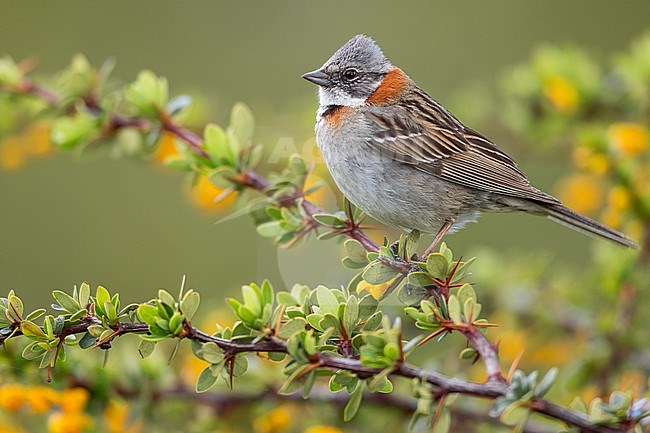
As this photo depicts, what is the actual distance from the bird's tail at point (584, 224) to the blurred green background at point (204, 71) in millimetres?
2879

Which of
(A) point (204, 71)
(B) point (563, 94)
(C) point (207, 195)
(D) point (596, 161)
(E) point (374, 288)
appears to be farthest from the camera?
(A) point (204, 71)

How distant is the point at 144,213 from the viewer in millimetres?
7941

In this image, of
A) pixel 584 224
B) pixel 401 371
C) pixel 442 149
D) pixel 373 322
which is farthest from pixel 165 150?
pixel 401 371

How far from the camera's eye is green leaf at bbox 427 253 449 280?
86.0 inches

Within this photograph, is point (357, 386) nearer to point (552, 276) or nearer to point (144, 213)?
point (552, 276)

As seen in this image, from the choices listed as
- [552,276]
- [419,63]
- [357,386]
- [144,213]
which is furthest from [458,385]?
[419,63]

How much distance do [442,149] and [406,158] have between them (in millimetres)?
208

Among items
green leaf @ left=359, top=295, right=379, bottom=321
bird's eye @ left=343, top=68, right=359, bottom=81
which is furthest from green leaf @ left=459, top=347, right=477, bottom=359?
bird's eye @ left=343, top=68, right=359, bottom=81

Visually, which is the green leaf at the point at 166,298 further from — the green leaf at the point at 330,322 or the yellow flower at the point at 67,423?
the yellow flower at the point at 67,423

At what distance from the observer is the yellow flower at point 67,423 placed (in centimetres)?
263

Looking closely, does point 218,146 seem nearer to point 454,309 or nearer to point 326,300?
point 326,300

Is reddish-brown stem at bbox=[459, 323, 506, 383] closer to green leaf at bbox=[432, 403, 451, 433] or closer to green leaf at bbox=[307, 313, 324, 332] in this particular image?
green leaf at bbox=[432, 403, 451, 433]

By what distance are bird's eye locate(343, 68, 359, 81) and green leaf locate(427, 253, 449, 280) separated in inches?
65.7

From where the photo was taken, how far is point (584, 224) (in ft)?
11.2
